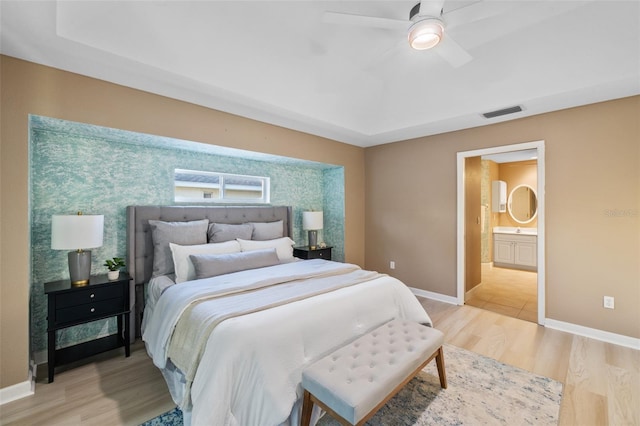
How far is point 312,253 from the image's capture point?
4.14 m

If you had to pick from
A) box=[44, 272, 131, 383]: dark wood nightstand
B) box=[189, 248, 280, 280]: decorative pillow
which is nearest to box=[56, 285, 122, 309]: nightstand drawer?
box=[44, 272, 131, 383]: dark wood nightstand

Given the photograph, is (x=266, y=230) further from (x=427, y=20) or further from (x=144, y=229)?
(x=427, y=20)

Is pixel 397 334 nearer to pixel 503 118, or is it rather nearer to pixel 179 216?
pixel 179 216

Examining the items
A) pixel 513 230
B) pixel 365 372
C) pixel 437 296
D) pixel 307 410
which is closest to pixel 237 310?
pixel 307 410

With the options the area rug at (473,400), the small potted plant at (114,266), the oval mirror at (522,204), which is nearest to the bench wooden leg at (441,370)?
the area rug at (473,400)

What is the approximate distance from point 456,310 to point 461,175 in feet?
6.23

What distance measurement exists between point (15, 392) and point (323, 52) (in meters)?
3.73

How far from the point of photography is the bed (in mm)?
1524

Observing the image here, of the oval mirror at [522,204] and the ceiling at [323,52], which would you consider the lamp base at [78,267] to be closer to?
the ceiling at [323,52]

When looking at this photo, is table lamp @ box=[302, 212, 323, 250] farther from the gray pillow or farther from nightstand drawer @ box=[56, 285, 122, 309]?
nightstand drawer @ box=[56, 285, 122, 309]

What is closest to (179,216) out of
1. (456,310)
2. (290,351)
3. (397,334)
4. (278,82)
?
(278,82)

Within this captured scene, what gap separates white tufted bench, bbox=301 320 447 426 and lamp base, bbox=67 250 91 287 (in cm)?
220

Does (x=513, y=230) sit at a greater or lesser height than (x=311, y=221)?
lesser

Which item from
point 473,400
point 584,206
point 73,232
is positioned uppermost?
point 584,206
